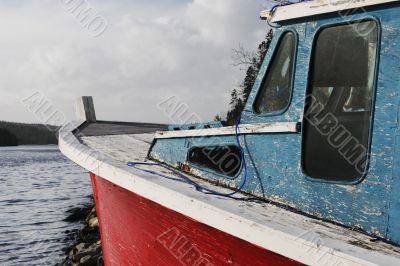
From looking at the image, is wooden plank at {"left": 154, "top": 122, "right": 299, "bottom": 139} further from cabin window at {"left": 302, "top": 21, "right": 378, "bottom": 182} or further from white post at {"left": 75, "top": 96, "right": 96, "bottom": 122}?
white post at {"left": 75, "top": 96, "right": 96, "bottom": 122}

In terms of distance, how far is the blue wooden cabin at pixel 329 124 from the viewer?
8.61 feet

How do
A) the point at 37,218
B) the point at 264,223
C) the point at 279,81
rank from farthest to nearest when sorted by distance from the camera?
the point at 37,218, the point at 279,81, the point at 264,223

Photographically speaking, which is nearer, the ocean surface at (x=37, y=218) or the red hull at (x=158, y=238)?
the red hull at (x=158, y=238)

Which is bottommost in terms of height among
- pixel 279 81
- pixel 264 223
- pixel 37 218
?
pixel 37 218

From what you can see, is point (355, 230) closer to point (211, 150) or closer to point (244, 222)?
point (244, 222)

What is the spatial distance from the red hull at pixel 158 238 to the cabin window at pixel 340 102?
72 centimetres

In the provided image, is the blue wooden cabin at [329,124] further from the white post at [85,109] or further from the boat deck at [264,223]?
the white post at [85,109]

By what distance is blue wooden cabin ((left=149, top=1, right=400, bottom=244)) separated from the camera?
262cm

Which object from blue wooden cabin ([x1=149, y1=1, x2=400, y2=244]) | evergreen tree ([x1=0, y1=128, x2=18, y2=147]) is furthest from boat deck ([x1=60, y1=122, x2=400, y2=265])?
evergreen tree ([x1=0, y1=128, x2=18, y2=147])

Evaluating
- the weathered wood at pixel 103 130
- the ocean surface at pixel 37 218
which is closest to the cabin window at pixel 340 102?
the weathered wood at pixel 103 130

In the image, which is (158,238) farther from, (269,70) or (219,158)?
(269,70)

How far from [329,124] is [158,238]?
1893mm

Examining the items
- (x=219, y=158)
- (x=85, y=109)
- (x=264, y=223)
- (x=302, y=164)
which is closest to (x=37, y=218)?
(x=85, y=109)

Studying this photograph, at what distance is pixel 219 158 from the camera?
3.74m
